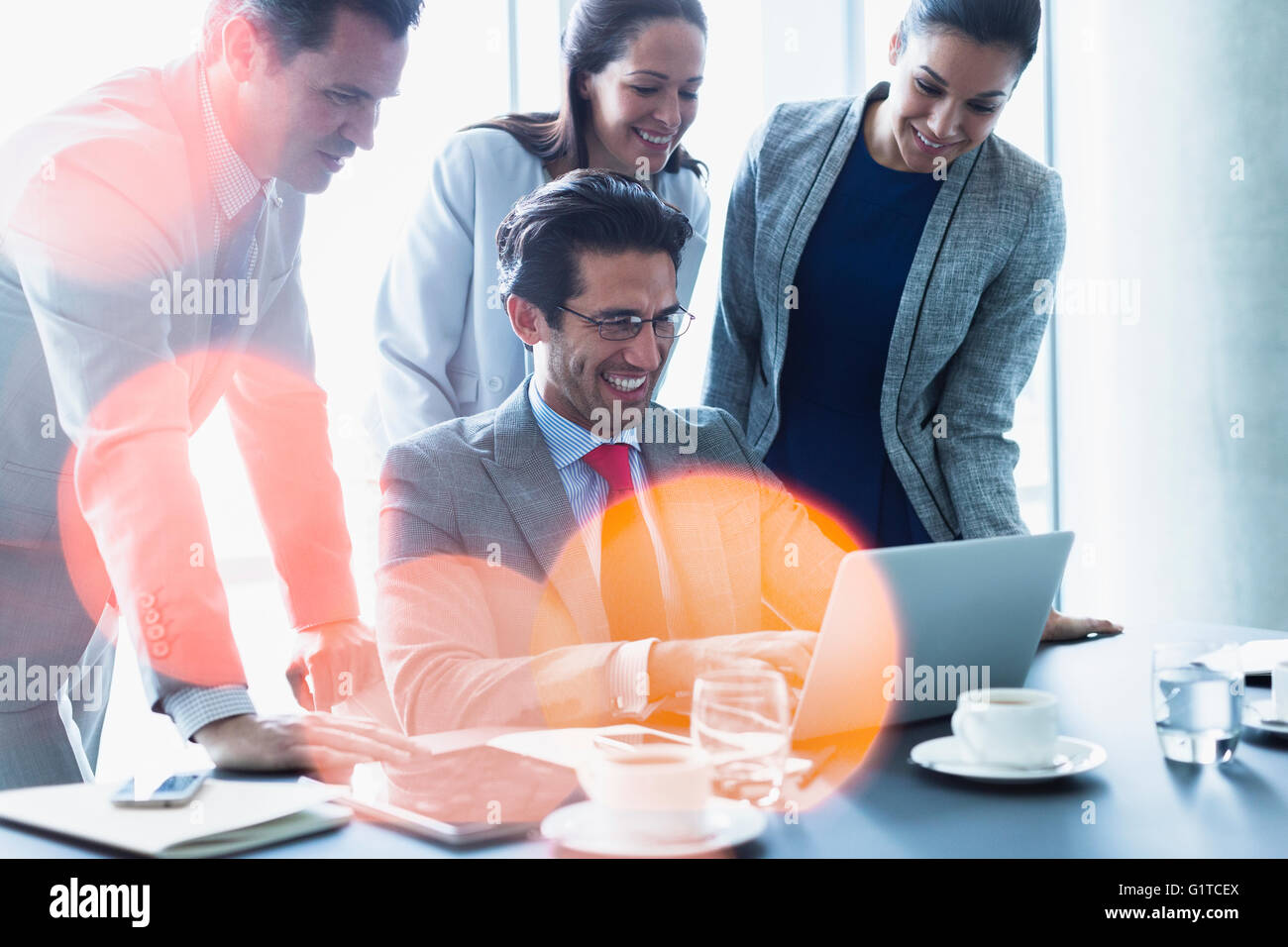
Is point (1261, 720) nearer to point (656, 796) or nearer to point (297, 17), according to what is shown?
point (656, 796)

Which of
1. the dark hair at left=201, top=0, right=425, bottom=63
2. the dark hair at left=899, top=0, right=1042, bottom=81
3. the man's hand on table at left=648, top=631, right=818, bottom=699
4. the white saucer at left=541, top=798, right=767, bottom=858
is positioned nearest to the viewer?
the white saucer at left=541, top=798, right=767, bottom=858

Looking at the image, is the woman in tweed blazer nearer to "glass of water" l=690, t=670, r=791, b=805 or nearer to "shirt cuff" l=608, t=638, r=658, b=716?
"shirt cuff" l=608, t=638, r=658, b=716

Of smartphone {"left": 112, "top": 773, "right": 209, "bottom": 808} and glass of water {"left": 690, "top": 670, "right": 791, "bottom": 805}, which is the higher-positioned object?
glass of water {"left": 690, "top": 670, "right": 791, "bottom": 805}

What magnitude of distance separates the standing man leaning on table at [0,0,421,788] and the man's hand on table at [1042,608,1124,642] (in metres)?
1.00

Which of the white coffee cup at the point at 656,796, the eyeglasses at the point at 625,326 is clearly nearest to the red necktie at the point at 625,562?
the eyeglasses at the point at 625,326

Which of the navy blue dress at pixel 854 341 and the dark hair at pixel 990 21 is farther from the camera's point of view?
the navy blue dress at pixel 854 341

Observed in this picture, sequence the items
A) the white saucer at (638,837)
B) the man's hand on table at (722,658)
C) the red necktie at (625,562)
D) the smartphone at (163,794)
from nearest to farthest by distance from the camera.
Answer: the white saucer at (638,837) → the smartphone at (163,794) → the man's hand on table at (722,658) → the red necktie at (625,562)

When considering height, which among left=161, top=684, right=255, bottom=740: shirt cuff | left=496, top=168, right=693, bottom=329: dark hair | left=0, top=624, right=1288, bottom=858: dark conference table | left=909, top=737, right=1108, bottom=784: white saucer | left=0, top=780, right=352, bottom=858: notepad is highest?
left=496, top=168, right=693, bottom=329: dark hair

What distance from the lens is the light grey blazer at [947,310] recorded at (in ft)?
7.00

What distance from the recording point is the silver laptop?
1.13 meters

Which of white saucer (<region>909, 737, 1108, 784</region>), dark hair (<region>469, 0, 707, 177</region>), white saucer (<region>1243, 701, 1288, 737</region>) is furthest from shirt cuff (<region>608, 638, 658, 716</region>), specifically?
dark hair (<region>469, 0, 707, 177</region>)

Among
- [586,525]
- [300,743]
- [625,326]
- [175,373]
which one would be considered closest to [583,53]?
[625,326]

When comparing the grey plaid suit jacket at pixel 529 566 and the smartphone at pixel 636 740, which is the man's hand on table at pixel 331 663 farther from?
the smartphone at pixel 636 740

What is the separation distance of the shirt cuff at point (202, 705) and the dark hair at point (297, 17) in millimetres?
862
